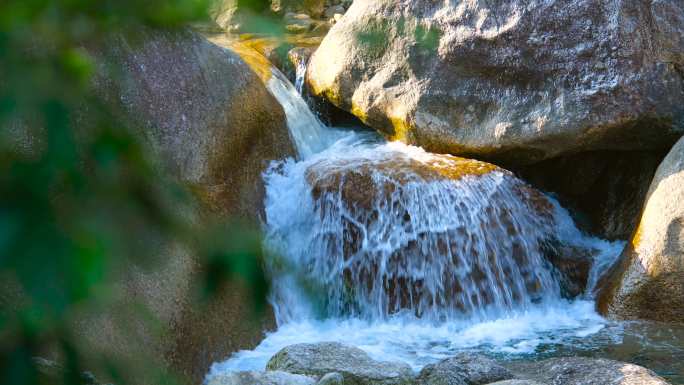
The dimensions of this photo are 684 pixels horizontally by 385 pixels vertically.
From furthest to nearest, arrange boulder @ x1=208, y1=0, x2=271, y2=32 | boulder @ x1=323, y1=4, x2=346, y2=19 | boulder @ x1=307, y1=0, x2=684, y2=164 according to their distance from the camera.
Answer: boulder @ x1=323, y1=4, x2=346, y2=19 → boulder @ x1=307, y1=0, x2=684, y2=164 → boulder @ x1=208, y1=0, x2=271, y2=32

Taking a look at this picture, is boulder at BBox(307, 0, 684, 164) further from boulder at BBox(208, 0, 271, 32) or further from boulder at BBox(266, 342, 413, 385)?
boulder at BBox(208, 0, 271, 32)

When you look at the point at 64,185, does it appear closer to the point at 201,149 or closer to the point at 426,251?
the point at 201,149

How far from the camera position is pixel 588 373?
3916 millimetres

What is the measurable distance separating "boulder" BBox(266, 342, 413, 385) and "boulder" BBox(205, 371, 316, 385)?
0.30 metres

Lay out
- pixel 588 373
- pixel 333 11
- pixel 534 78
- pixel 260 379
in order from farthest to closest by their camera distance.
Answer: pixel 333 11
pixel 534 78
pixel 588 373
pixel 260 379

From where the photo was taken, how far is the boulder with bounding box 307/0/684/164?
598 cm

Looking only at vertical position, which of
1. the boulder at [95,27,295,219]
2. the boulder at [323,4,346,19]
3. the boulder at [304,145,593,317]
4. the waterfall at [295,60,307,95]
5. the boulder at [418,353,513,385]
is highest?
the boulder at [323,4,346,19]

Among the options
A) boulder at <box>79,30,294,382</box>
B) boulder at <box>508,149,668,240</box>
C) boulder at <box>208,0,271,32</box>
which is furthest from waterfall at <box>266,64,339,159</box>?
boulder at <box>208,0,271,32</box>

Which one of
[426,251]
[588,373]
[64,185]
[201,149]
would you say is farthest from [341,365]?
[64,185]

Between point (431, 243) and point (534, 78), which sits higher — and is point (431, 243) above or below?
below

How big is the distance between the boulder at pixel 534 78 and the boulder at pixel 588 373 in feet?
7.85

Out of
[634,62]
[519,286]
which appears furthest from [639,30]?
[519,286]

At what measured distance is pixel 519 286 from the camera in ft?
→ 18.9

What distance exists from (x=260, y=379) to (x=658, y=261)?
119 inches
